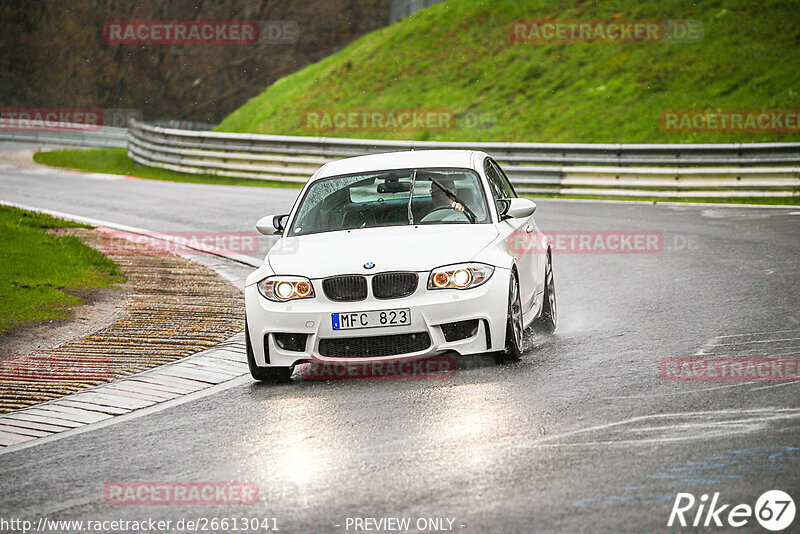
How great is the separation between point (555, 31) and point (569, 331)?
26.5m

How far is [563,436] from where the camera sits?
617 cm

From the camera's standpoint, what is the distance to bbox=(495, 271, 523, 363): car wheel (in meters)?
8.07

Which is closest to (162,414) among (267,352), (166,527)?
(267,352)

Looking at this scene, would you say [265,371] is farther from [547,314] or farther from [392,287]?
[547,314]

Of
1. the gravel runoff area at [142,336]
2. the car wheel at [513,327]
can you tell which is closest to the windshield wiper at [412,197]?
the car wheel at [513,327]

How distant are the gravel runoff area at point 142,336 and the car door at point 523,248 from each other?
2661 mm

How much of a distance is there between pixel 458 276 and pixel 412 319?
0.47 meters

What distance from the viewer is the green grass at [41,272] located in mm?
10883

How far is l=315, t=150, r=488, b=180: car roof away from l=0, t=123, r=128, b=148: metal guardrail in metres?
31.3

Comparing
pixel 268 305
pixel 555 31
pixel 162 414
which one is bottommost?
pixel 162 414

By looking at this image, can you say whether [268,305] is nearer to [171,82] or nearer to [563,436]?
[563,436]

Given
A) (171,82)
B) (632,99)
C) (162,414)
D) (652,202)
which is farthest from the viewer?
(171,82)

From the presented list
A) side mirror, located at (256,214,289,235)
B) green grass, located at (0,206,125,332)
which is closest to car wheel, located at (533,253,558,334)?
side mirror, located at (256,214,289,235)

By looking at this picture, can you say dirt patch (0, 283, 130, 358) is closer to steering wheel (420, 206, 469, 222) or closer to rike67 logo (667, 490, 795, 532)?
steering wheel (420, 206, 469, 222)
